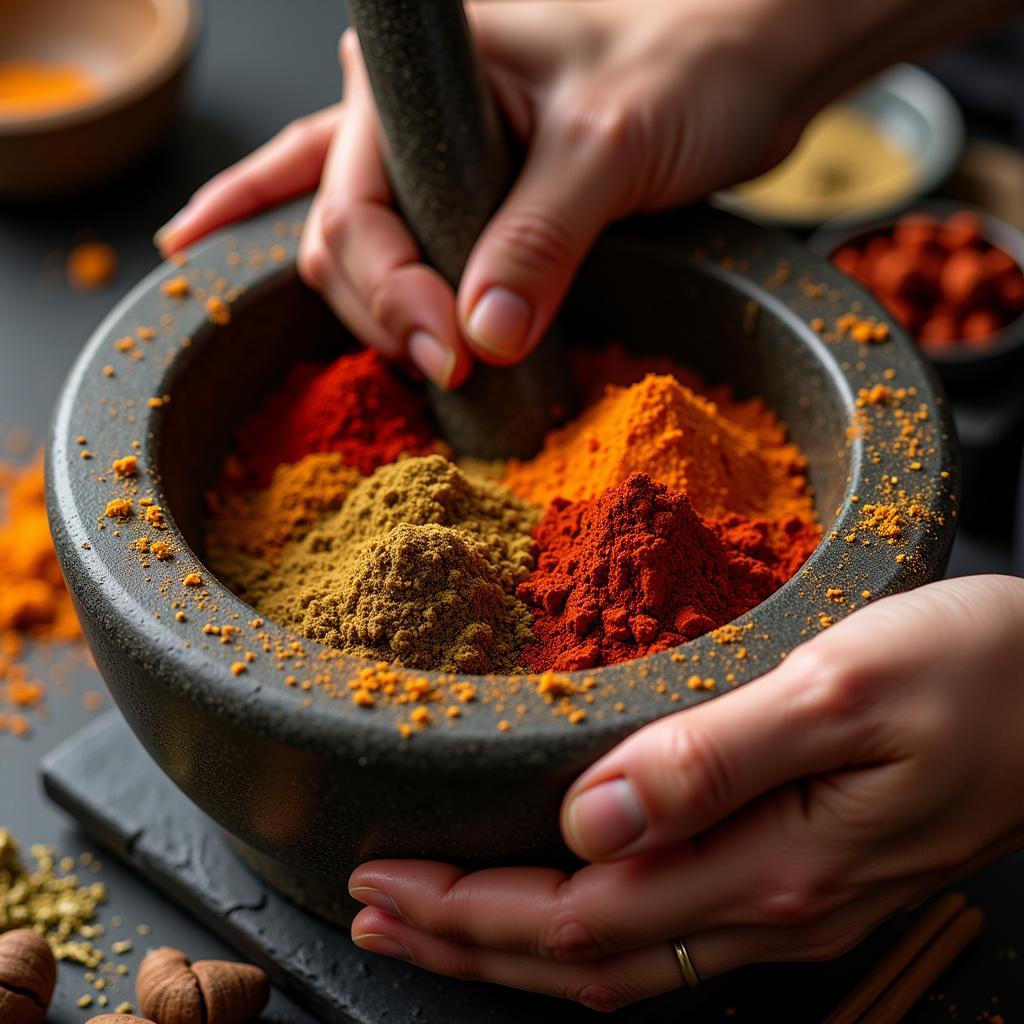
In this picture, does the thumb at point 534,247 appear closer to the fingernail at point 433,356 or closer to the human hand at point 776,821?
the fingernail at point 433,356

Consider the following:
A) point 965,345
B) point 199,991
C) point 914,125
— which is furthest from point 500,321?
point 914,125

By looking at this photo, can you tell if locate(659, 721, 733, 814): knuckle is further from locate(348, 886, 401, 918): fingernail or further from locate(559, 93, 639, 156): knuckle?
locate(559, 93, 639, 156): knuckle

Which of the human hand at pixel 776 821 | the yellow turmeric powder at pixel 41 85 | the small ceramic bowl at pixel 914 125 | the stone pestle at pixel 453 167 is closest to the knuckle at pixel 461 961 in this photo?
the human hand at pixel 776 821

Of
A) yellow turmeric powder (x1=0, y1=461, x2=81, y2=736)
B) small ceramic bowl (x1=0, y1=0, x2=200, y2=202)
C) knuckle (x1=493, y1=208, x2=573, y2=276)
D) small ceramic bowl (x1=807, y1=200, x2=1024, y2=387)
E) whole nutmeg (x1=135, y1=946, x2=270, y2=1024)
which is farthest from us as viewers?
small ceramic bowl (x1=0, y1=0, x2=200, y2=202)

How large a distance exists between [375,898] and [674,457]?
1.19 feet

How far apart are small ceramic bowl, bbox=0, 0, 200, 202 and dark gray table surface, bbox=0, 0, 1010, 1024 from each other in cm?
7

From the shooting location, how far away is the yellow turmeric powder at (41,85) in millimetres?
1775

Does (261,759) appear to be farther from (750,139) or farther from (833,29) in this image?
(833,29)

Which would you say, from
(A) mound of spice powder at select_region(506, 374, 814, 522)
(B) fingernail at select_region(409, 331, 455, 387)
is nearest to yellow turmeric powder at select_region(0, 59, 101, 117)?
(B) fingernail at select_region(409, 331, 455, 387)

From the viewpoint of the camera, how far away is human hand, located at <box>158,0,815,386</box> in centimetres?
104

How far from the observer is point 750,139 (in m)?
1.16

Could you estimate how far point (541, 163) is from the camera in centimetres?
107

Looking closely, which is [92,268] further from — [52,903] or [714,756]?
[714,756]

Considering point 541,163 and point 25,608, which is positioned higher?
point 541,163
